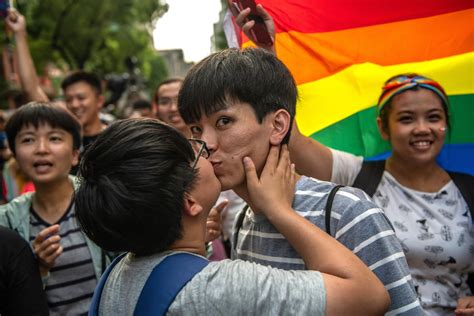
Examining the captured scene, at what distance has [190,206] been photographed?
161cm

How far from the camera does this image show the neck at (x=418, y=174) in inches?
107

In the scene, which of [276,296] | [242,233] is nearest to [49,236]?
[242,233]

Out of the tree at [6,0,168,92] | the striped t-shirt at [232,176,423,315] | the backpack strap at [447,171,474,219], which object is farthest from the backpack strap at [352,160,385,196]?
the tree at [6,0,168,92]

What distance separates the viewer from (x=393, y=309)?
1689mm

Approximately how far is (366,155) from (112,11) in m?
21.5

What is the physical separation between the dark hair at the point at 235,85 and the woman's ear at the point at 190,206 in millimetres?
318

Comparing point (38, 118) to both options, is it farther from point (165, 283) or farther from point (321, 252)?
point (321, 252)

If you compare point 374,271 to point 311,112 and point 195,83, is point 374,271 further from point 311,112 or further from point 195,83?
point 311,112

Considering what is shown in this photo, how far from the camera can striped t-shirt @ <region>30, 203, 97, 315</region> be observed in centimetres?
279

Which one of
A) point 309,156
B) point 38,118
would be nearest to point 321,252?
point 309,156

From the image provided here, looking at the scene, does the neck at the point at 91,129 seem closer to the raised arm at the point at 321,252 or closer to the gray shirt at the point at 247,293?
the raised arm at the point at 321,252

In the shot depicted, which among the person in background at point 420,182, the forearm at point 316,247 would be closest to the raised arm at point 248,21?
the person in background at point 420,182

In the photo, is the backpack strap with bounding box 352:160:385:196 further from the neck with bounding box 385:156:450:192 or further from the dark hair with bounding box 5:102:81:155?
the dark hair with bounding box 5:102:81:155

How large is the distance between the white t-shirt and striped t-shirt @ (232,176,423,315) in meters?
0.82
